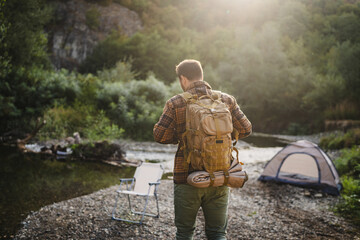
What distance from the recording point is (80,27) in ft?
126

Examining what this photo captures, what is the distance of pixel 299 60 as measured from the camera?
30.8m

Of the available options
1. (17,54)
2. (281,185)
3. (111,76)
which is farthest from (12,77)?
(281,185)

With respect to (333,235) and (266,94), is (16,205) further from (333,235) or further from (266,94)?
(266,94)

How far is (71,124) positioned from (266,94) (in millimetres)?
20565

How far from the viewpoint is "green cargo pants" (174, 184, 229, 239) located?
226 cm

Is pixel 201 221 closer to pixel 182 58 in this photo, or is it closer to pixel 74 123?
pixel 74 123

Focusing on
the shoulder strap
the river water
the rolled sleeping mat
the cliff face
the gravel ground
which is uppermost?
the cliff face

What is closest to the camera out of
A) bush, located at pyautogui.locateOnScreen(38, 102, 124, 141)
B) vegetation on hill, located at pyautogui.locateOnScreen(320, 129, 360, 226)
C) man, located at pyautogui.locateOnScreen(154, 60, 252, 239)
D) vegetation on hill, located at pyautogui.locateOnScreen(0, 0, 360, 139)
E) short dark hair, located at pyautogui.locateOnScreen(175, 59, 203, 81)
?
man, located at pyautogui.locateOnScreen(154, 60, 252, 239)

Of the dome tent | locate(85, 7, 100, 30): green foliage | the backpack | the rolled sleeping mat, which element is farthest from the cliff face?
the rolled sleeping mat

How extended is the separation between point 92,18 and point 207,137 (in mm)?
40715

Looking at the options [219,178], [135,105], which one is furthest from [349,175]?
[135,105]

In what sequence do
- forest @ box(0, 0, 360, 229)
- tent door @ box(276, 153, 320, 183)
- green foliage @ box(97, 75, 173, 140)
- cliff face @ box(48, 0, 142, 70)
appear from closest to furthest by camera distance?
tent door @ box(276, 153, 320, 183)
forest @ box(0, 0, 360, 229)
green foliage @ box(97, 75, 173, 140)
cliff face @ box(48, 0, 142, 70)

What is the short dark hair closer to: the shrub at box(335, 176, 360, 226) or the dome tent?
the shrub at box(335, 176, 360, 226)

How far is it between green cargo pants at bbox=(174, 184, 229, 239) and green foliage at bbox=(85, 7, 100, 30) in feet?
133
